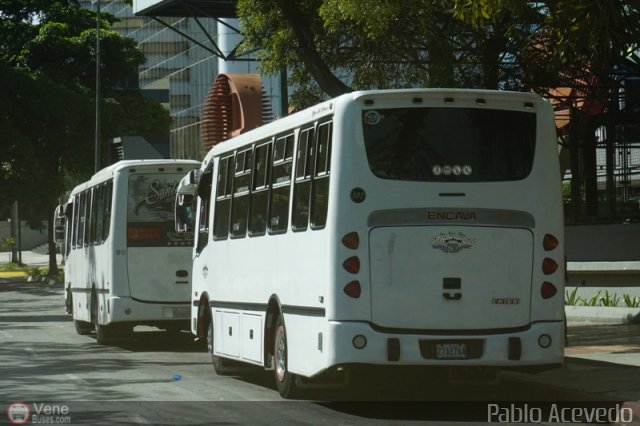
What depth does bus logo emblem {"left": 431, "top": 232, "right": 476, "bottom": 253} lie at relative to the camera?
12703 millimetres

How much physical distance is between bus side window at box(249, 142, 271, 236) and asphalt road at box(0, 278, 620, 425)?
5.98ft

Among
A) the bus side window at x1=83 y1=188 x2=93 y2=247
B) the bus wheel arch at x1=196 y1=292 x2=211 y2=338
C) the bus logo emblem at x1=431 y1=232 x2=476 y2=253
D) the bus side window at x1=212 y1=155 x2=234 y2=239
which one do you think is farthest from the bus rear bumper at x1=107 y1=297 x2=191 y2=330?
the bus logo emblem at x1=431 y1=232 x2=476 y2=253

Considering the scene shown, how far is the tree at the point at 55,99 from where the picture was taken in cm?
5528

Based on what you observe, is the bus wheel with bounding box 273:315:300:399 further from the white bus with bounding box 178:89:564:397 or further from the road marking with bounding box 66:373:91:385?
the road marking with bounding box 66:373:91:385

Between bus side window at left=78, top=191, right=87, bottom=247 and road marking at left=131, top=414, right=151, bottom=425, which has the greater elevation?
bus side window at left=78, top=191, right=87, bottom=247

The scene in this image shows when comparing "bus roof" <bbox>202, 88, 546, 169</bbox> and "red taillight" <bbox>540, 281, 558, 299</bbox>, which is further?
"red taillight" <bbox>540, 281, 558, 299</bbox>

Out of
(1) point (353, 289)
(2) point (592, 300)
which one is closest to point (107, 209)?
(2) point (592, 300)

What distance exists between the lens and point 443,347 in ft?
41.3

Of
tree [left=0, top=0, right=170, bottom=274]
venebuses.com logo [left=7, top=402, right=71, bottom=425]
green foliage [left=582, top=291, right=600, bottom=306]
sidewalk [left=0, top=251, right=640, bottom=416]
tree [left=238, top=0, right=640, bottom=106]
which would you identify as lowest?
venebuses.com logo [left=7, top=402, right=71, bottom=425]

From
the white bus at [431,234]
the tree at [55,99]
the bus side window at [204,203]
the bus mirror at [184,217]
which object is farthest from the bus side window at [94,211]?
the tree at [55,99]

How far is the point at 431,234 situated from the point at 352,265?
795mm

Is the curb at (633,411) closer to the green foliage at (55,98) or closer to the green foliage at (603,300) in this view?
the green foliage at (603,300)

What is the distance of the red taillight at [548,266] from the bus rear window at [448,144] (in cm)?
83

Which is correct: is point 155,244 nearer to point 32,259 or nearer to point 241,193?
point 241,193
